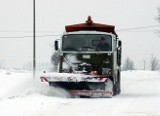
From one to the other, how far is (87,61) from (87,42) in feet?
2.44

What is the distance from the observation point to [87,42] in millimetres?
16312

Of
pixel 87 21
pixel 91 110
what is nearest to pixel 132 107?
pixel 91 110

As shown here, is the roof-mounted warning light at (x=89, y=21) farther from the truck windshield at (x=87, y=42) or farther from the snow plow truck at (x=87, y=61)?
the truck windshield at (x=87, y=42)

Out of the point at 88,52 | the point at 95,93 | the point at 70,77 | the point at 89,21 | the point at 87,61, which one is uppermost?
the point at 89,21

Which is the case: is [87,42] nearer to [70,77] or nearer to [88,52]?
[88,52]

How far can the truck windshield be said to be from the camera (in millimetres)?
16172

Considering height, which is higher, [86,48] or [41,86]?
[86,48]

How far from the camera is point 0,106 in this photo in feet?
36.8

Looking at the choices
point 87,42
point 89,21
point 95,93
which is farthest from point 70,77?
point 89,21

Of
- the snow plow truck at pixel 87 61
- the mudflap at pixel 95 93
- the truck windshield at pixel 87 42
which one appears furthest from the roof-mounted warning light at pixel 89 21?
the mudflap at pixel 95 93

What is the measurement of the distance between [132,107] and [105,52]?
4950 mm

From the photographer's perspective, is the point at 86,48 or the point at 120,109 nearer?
the point at 120,109

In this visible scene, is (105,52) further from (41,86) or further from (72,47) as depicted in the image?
(41,86)

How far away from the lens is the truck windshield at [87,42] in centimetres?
1617
